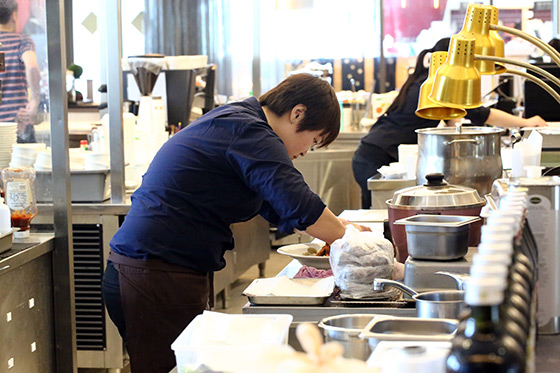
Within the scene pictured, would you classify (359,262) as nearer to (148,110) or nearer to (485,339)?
(485,339)

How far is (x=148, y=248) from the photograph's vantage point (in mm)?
2543

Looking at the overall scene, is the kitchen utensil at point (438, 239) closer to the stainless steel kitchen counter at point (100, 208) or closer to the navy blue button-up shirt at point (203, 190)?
the navy blue button-up shirt at point (203, 190)

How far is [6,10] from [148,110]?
5.84 feet

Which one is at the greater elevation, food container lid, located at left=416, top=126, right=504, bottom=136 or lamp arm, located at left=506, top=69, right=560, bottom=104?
lamp arm, located at left=506, top=69, right=560, bottom=104

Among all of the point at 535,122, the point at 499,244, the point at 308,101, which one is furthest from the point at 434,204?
the point at 535,122

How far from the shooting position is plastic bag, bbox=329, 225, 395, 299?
2102 mm

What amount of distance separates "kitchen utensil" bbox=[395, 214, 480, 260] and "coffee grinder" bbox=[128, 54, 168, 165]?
2816mm

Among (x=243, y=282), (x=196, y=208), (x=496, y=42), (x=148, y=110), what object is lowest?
(x=243, y=282)

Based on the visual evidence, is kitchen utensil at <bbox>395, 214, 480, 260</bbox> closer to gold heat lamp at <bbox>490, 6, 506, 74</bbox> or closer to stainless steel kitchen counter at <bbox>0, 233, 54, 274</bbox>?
gold heat lamp at <bbox>490, 6, 506, 74</bbox>

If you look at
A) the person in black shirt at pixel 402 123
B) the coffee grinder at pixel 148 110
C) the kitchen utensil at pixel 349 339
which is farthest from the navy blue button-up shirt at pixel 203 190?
the person in black shirt at pixel 402 123

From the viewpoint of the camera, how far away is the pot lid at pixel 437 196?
7.66 ft

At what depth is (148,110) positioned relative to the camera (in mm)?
4883

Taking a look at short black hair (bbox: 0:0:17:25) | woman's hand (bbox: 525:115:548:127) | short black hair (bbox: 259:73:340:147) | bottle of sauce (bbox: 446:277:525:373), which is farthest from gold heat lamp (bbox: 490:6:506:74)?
woman's hand (bbox: 525:115:548:127)

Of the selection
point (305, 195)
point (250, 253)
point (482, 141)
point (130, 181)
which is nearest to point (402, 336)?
point (305, 195)
